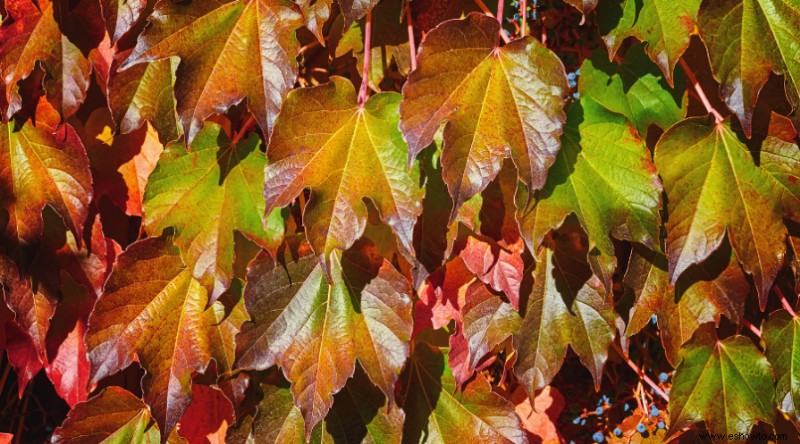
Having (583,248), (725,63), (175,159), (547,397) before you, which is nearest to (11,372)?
(175,159)

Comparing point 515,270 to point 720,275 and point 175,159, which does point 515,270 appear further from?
point 175,159

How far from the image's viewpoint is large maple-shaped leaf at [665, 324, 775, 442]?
152 centimetres

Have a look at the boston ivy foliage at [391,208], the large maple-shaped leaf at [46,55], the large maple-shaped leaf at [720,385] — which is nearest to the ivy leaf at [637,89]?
the boston ivy foliage at [391,208]

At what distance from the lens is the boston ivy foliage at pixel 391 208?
1.30m

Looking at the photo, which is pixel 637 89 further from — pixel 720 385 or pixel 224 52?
pixel 224 52

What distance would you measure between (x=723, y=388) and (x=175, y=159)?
3.88ft

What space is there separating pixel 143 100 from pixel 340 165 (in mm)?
454

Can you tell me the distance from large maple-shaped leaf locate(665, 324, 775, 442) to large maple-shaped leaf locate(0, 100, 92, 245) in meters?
1.26

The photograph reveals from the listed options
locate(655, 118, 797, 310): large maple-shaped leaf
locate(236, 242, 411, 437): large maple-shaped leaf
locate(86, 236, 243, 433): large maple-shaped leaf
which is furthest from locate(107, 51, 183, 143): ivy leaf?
locate(655, 118, 797, 310): large maple-shaped leaf

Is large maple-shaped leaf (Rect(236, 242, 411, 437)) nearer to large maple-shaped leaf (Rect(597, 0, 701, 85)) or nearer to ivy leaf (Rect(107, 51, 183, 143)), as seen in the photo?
ivy leaf (Rect(107, 51, 183, 143))

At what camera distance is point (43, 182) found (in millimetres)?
1547

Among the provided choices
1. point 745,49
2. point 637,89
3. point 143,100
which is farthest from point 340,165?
point 745,49

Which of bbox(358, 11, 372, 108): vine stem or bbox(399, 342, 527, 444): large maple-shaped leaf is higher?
bbox(358, 11, 372, 108): vine stem

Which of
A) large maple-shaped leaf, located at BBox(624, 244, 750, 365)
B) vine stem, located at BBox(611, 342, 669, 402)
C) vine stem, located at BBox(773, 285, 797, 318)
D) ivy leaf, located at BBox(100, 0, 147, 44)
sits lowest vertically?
vine stem, located at BBox(611, 342, 669, 402)
